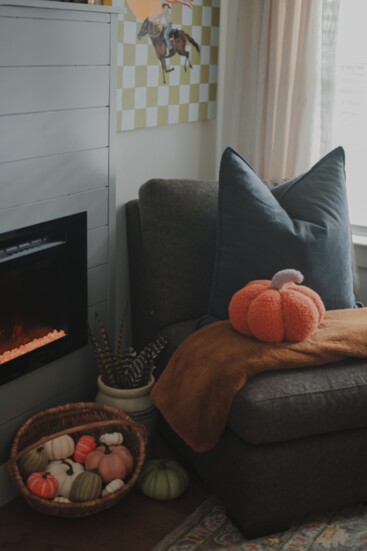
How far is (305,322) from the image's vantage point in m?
2.23

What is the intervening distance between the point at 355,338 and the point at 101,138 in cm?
100

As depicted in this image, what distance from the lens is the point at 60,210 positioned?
236cm

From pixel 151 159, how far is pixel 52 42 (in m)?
0.79

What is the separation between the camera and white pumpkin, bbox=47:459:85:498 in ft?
7.34

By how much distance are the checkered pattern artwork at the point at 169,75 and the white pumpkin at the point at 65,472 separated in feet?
3.70

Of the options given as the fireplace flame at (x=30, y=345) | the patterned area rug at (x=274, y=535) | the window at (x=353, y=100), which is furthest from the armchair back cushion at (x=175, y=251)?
the window at (x=353, y=100)

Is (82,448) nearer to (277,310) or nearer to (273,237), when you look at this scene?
(277,310)

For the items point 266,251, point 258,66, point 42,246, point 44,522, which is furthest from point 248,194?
point 44,522

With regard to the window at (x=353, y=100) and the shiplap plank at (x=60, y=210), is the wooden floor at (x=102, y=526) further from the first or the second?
the window at (x=353, y=100)

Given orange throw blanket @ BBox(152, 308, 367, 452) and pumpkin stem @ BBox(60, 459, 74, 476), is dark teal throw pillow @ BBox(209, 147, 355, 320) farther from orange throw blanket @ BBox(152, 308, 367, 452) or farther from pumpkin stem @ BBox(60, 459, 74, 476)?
pumpkin stem @ BBox(60, 459, 74, 476)

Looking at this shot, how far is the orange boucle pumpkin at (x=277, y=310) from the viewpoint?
2213 mm

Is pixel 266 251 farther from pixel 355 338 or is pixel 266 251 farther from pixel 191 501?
pixel 191 501

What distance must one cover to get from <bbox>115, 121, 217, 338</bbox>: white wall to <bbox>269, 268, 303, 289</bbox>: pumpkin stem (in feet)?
2.40

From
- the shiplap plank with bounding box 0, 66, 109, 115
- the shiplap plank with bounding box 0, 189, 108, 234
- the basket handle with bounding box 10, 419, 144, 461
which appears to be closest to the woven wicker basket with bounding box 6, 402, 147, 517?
the basket handle with bounding box 10, 419, 144, 461
